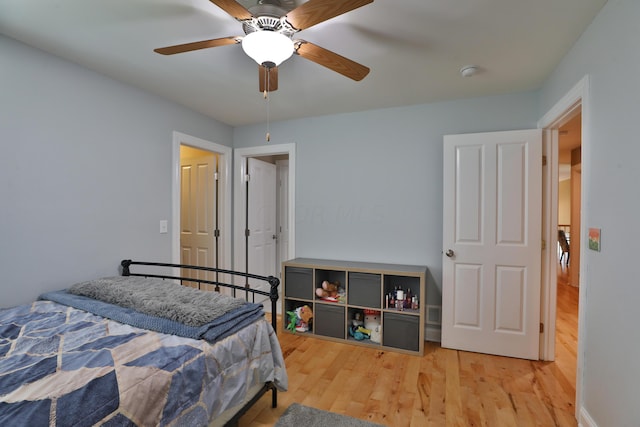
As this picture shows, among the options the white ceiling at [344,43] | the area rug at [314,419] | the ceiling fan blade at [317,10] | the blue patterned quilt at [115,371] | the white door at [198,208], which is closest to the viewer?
the blue patterned quilt at [115,371]

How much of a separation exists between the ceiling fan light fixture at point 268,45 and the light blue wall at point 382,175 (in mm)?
1887

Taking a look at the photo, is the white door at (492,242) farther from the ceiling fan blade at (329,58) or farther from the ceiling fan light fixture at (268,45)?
the ceiling fan light fixture at (268,45)

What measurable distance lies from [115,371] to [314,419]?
1.23 m

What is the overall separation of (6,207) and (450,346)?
357 centimetres

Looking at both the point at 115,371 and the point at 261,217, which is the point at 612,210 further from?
the point at 261,217

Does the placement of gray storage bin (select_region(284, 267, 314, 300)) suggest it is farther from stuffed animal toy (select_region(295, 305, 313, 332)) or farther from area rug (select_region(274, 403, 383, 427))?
area rug (select_region(274, 403, 383, 427))

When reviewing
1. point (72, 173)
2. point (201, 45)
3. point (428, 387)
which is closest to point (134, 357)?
point (201, 45)

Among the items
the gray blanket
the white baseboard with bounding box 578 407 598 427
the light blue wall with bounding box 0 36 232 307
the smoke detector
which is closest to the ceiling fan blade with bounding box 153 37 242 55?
the light blue wall with bounding box 0 36 232 307

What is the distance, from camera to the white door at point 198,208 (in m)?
3.75

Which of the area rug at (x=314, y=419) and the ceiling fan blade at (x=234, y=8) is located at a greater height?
the ceiling fan blade at (x=234, y=8)

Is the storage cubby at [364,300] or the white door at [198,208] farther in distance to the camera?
the white door at [198,208]

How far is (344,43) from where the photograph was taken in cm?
194

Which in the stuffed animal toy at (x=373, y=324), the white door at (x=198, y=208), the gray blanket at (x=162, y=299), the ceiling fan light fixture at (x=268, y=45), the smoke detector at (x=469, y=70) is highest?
the smoke detector at (x=469, y=70)

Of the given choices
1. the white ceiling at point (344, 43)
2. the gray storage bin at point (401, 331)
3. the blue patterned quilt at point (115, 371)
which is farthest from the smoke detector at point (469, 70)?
the blue patterned quilt at point (115, 371)
